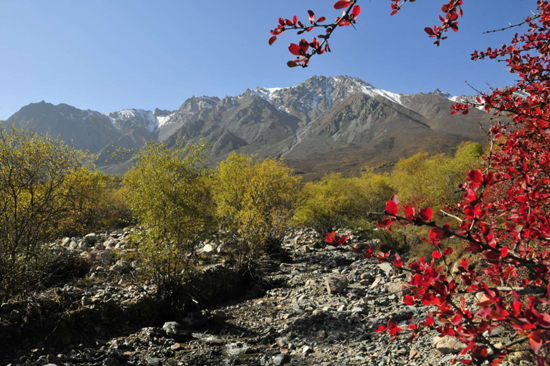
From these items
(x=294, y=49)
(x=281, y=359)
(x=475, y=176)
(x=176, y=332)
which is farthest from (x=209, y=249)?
(x=475, y=176)

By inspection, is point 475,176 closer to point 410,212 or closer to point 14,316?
point 410,212

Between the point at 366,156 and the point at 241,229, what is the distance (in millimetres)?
191664

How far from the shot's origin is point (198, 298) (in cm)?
1408

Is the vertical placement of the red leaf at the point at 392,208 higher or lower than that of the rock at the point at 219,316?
higher

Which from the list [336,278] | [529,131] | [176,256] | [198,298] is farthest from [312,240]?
[529,131]

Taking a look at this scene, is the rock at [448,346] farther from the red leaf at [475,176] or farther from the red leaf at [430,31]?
the red leaf at [430,31]

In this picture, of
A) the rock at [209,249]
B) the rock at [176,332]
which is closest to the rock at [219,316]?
the rock at [176,332]

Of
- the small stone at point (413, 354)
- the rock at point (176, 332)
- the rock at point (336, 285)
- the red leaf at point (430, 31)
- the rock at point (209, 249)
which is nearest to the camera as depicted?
the red leaf at point (430, 31)

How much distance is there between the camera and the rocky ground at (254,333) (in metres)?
8.62

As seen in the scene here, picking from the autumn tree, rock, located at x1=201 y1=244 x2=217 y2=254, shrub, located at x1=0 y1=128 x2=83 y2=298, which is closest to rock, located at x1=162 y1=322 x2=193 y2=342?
shrub, located at x1=0 y1=128 x2=83 y2=298

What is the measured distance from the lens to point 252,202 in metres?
19.6

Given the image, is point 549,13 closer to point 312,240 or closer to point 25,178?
point 25,178

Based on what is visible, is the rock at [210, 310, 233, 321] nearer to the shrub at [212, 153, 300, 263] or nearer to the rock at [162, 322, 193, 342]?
the rock at [162, 322, 193, 342]

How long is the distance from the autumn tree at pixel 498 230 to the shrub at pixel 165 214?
36.6 feet
